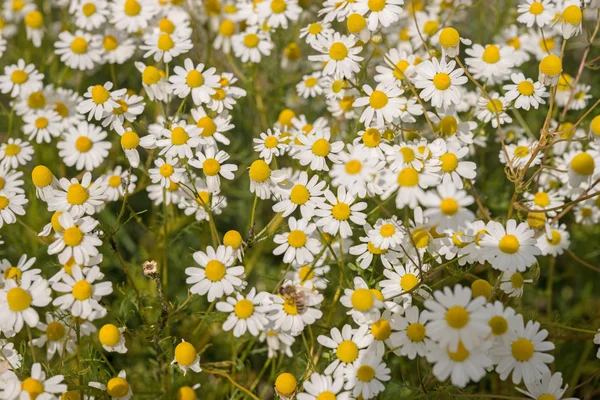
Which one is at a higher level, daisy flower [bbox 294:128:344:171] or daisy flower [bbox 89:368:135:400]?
daisy flower [bbox 294:128:344:171]

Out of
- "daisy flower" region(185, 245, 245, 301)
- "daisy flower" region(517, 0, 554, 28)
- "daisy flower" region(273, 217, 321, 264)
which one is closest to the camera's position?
"daisy flower" region(185, 245, 245, 301)

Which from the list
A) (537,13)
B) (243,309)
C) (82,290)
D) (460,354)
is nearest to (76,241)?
(82,290)

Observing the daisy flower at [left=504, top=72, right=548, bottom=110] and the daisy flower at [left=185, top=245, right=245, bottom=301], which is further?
the daisy flower at [left=504, top=72, right=548, bottom=110]

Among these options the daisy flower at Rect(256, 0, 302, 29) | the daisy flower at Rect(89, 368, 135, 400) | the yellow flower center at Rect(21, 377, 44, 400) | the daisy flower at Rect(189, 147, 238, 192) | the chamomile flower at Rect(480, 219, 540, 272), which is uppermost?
the daisy flower at Rect(256, 0, 302, 29)

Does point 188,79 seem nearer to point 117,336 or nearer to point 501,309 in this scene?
point 117,336

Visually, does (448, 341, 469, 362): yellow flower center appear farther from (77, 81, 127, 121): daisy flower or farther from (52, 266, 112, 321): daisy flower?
(77, 81, 127, 121): daisy flower

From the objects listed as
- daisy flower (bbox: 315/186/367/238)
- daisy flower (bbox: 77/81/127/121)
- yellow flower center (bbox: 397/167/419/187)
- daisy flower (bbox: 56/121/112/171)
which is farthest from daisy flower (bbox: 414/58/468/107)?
daisy flower (bbox: 56/121/112/171)
